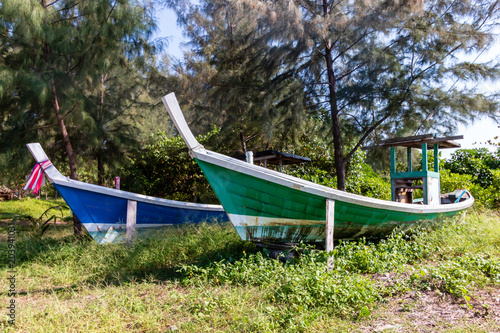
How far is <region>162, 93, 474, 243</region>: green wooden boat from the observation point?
4383 millimetres

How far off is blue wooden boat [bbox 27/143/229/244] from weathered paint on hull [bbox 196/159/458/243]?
8.48 feet

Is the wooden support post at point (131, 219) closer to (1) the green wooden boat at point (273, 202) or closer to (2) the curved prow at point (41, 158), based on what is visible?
(2) the curved prow at point (41, 158)

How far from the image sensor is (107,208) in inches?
250

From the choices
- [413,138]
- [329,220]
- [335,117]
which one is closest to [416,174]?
[413,138]

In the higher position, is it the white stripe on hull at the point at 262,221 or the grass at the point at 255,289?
the white stripe on hull at the point at 262,221

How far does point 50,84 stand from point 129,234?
12.6 feet

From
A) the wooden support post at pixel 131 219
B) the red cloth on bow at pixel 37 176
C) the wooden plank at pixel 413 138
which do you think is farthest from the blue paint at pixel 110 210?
the wooden plank at pixel 413 138

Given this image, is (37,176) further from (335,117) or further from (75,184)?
(335,117)

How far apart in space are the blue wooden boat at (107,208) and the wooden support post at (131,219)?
0.29 feet

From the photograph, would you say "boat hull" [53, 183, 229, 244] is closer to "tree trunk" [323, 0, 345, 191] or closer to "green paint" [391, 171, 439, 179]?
"tree trunk" [323, 0, 345, 191]

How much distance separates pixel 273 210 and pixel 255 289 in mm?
1124

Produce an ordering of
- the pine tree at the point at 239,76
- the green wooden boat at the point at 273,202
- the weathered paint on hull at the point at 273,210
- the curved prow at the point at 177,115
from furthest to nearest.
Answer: the pine tree at the point at 239,76 → the weathered paint on hull at the point at 273,210 → the green wooden boat at the point at 273,202 → the curved prow at the point at 177,115

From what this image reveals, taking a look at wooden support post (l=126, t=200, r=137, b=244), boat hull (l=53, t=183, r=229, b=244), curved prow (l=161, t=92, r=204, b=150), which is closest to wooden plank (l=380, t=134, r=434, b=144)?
curved prow (l=161, t=92, r=204, b=150)

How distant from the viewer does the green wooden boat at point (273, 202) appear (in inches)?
173
